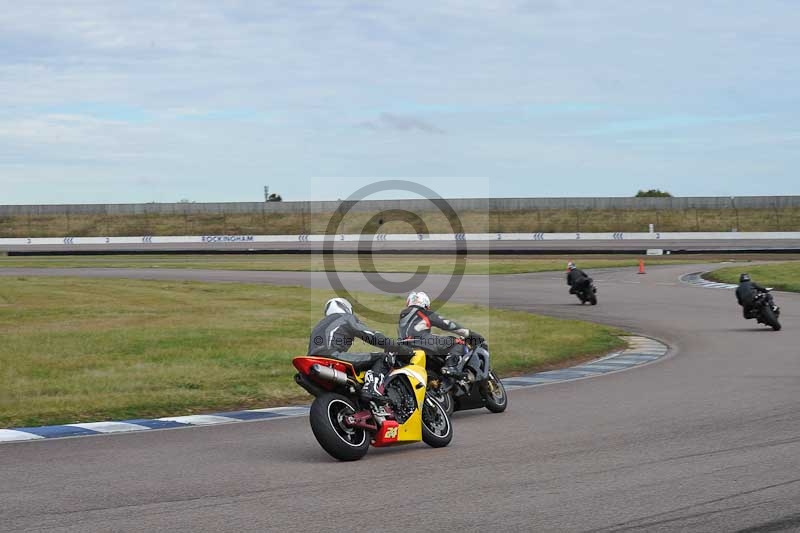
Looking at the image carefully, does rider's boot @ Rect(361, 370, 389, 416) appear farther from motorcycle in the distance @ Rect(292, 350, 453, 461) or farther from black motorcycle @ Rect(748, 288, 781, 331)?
black motorcycle @ Rect(748, 288, 781, 331)

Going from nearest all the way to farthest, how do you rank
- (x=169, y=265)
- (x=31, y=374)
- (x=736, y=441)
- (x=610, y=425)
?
(x=736, y=441)
(x=610, y=425)
(x=31, y=374)
(x=169, y=265)

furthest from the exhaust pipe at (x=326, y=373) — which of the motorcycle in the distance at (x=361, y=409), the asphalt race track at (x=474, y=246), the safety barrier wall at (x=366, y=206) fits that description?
the safety barrier wall at (x=366, y=206)

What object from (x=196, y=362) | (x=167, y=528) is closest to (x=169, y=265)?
(x=196, y=362)

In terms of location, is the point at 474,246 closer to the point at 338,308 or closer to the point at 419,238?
the point at 419,238

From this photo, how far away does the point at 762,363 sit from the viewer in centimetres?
1775

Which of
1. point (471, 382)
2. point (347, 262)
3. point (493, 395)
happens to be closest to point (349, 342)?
point (471, 382)

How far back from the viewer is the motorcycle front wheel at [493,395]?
12.7 m

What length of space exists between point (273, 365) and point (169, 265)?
3964 cm

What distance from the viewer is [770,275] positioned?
139 feet

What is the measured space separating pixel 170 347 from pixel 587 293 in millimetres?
16350

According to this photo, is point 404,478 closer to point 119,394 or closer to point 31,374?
point 119,394

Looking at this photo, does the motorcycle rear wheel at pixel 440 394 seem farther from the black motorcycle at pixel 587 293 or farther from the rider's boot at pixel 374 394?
the black motorcycle at pixel 587 293

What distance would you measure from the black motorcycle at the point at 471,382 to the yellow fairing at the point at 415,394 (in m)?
1.62

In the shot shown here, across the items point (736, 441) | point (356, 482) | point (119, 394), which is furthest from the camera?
point (119, 394)
